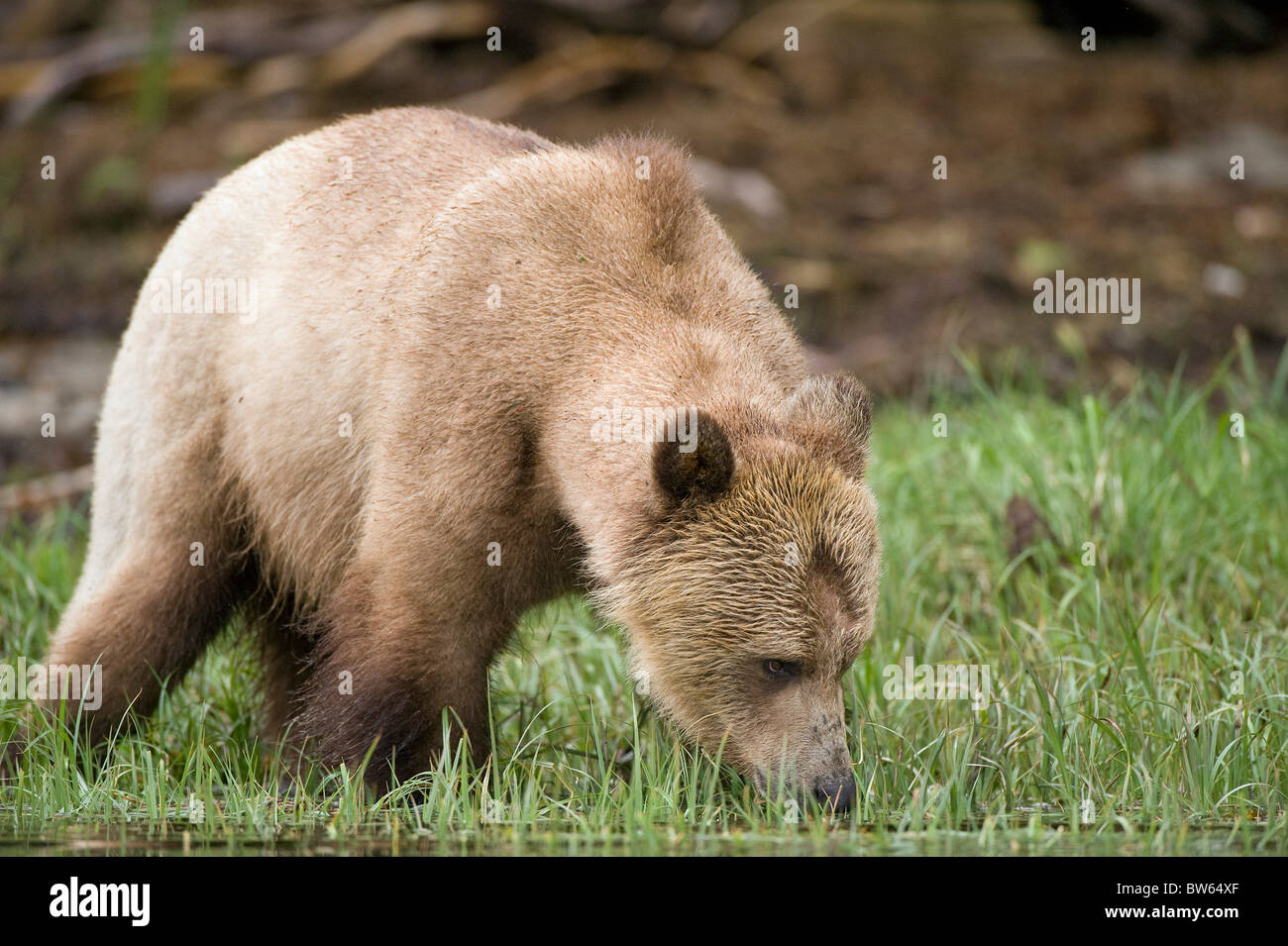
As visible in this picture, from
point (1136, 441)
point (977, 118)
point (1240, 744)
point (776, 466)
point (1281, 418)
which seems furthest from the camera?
point (977, 118)

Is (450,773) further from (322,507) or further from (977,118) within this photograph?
(977,118)

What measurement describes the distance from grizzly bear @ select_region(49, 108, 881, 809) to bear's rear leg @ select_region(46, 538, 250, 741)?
0.01 metres

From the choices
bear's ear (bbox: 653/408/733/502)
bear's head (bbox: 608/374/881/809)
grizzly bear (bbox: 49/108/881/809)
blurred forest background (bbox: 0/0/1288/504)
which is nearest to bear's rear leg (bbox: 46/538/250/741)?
grizzly bear (bbox: 49/108/881/809)

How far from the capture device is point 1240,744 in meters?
5.16

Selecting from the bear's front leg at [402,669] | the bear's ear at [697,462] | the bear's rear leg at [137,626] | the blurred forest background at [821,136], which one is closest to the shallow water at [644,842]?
the bear's front leg at [402,669]

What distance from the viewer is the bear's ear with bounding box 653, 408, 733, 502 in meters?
4.54

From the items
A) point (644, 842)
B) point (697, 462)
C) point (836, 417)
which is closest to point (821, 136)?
point (836, 417)

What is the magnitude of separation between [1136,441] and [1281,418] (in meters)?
1.38

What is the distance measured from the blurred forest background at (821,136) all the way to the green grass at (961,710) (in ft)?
8.07

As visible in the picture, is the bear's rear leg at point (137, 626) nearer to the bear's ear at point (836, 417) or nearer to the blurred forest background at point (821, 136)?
the bear's ear at point (836, 417)

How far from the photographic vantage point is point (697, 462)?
4.61 meters

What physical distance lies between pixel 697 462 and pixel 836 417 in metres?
0.59
